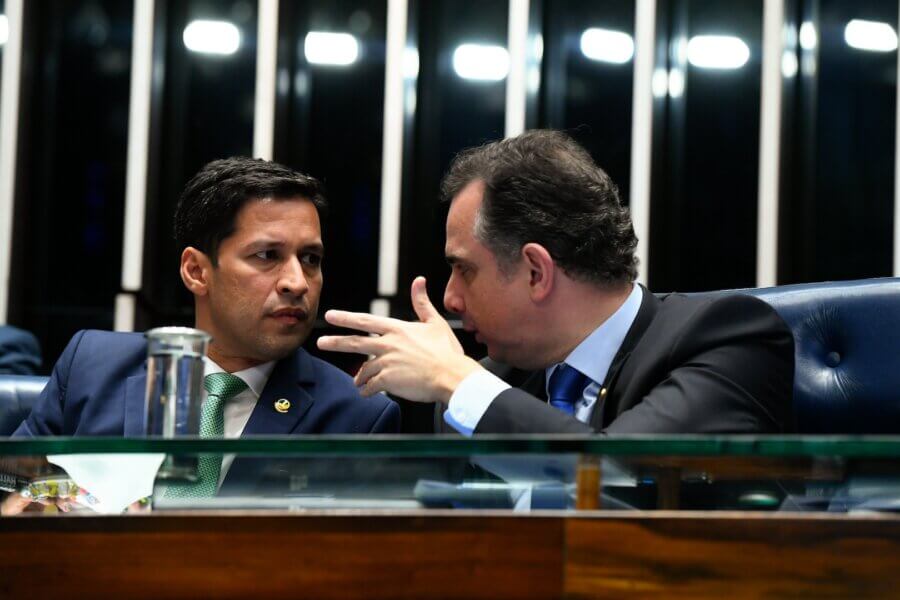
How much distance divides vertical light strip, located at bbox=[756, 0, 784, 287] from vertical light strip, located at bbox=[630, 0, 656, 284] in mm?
335

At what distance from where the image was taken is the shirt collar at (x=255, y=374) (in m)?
1.95

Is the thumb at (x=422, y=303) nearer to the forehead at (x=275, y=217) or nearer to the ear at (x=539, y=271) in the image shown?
the ear at (x=539, y=271)

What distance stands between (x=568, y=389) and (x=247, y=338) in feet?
1.91

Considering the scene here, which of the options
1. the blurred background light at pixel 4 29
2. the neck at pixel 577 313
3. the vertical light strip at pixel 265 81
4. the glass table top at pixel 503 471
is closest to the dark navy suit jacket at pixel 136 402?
the neck at pixel 577 313

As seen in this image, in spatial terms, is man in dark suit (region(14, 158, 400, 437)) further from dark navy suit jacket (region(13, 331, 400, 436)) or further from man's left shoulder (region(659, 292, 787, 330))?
man's left shoulder (region(659, 292, 787, 330))

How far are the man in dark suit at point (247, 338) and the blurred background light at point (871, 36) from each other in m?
2.17

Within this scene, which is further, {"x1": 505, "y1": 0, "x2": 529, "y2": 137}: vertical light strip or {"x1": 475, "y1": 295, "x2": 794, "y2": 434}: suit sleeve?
{"x1": 505, "y1": 0, "x2": 529, "y2": 137}: vertical light strip

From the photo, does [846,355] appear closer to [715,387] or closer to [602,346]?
[715,387]

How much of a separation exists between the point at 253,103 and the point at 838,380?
2541 mm

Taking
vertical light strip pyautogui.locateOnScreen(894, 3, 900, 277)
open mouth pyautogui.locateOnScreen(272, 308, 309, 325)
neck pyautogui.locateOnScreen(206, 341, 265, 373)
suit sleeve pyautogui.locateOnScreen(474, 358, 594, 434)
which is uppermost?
vertical light strip pyautogui.locateOnScreen(894, 3, 900, 277)

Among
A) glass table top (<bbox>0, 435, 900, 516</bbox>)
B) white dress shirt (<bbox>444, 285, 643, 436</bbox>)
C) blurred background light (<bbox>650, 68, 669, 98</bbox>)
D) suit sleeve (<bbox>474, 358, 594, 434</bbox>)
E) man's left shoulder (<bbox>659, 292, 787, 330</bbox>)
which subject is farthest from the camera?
blurred background light (<bbox>650, 68, 669, 98</bbox>)

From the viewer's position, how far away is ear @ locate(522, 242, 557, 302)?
1743 mm

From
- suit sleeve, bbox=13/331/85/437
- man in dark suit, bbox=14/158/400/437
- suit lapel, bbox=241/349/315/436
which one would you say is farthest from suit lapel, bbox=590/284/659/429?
suit sleeve, bbox=13/331/85/437

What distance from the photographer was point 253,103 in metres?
3.66
